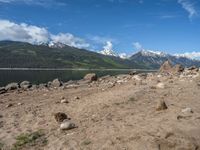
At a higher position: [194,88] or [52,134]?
[194,88]

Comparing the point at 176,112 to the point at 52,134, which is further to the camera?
the point at 176,112

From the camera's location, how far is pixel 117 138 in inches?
559

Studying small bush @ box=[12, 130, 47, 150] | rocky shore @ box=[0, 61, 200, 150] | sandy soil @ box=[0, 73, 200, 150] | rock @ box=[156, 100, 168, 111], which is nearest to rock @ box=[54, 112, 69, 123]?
rocky shore @ box=[0, 61, 200, 150]

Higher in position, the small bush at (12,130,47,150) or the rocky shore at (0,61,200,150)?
the rocky shore at (0,61,200,150)

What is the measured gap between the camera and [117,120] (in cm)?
1672

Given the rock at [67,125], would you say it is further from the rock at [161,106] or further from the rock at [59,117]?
the rock at [161,106]

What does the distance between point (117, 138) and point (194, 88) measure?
11004 mm

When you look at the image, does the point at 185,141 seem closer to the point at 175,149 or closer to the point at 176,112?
the point at 175,149

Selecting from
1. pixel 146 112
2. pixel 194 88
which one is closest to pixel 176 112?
pixel 146 112

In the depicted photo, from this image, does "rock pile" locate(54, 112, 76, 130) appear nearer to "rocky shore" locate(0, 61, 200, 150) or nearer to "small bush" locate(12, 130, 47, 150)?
"rocky shore" locate(0, 61, 200, 150)

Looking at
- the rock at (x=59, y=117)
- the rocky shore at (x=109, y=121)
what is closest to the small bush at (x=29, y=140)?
the rocky shore at (x=109, y=121)

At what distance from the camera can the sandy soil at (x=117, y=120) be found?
1391 centimetres

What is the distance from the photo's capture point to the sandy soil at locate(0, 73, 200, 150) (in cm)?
1391

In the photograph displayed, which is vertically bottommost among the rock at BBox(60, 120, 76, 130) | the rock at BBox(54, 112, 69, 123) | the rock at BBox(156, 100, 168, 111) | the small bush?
the small bush
